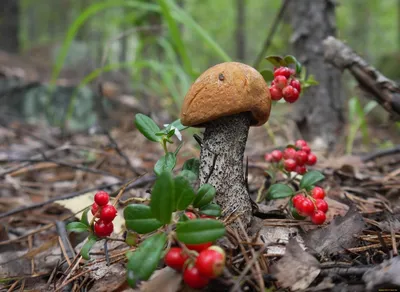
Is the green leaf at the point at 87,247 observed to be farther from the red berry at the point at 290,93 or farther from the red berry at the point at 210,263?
the red berry at the point at 290,93

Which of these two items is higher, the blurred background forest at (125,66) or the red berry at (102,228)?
the blurred background forest at (125,66)

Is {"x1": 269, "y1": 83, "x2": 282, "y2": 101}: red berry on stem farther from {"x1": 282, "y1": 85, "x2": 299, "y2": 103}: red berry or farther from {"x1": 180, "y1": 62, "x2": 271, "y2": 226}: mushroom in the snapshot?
{"x1": 180, "y1": 62, "x2": 271, "y2": 226}: mushroom

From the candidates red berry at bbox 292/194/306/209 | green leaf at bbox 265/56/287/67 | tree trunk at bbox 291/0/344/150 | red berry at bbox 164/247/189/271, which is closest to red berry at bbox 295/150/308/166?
red berry at bbox 292/194/306/209

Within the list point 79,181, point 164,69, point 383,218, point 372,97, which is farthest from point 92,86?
point 383,218

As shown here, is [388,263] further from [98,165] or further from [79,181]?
[79,181]

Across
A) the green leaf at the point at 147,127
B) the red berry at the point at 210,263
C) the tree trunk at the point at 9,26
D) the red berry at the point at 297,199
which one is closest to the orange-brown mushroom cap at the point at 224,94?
the green leaf at the point at 147,127

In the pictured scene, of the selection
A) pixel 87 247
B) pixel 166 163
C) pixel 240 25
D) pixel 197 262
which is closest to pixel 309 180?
pixel 166 163
